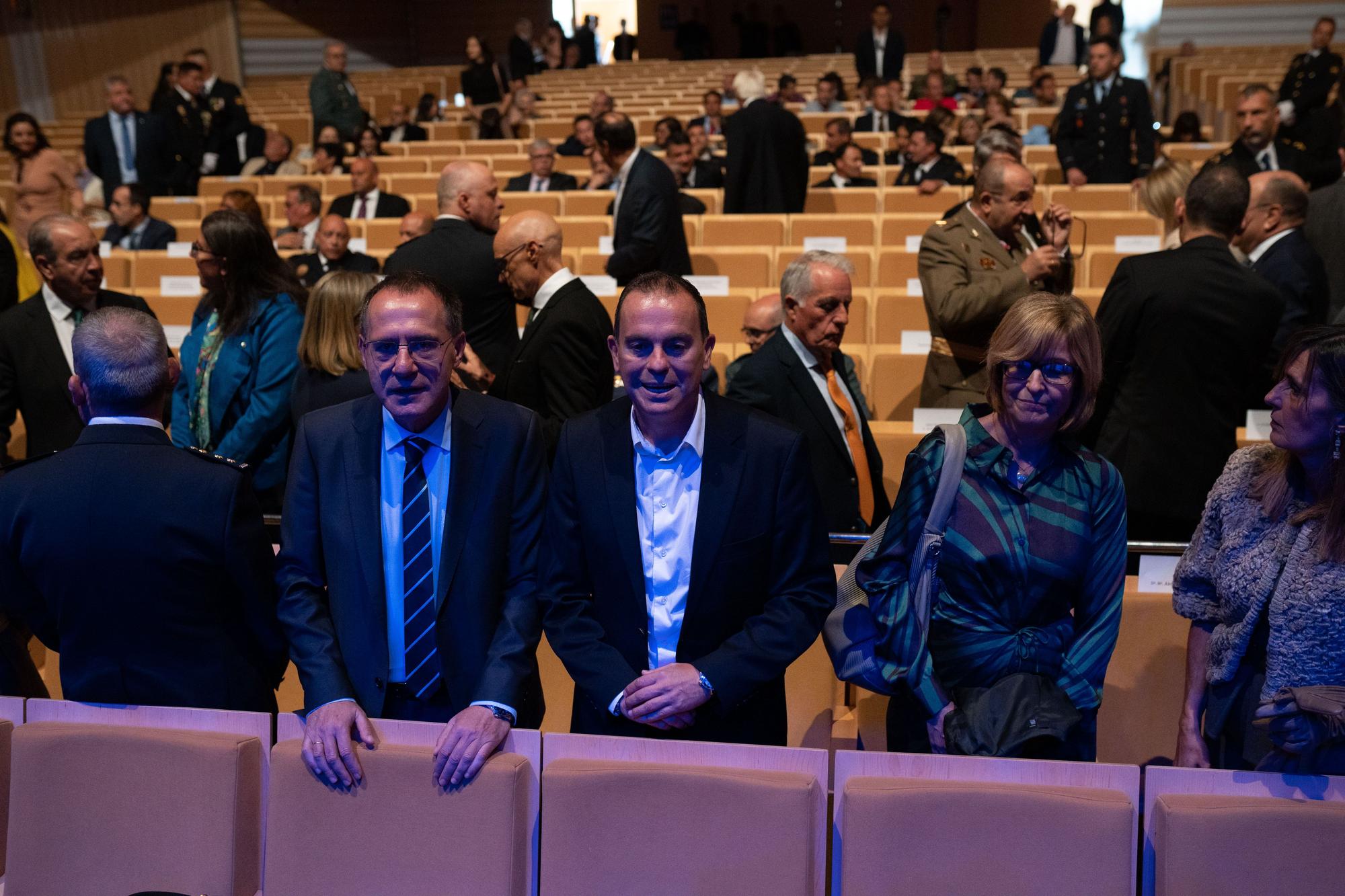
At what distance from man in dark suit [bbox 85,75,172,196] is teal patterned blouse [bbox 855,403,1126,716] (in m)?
8.10

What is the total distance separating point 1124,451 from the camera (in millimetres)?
2762

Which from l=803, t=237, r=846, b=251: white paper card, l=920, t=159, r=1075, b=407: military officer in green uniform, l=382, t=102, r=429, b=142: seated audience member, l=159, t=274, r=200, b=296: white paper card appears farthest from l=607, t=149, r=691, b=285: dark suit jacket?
→ l=382, t=102, r=429, b=142: seated audience member

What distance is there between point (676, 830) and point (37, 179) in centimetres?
622

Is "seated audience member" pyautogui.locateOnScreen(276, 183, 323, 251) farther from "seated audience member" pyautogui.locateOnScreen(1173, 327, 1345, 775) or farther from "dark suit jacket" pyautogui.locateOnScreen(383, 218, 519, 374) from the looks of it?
"seated audience member" pyautogui.locateOnScreen(1173, 327, 1345, 775)

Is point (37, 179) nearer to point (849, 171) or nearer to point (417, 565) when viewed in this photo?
point (849, 171)

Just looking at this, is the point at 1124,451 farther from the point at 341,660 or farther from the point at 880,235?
Answer: the point at 880,235

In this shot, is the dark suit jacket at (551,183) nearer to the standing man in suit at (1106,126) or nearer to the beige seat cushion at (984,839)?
the standing man in suit at (1106,126)

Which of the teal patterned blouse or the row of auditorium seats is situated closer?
the row of auditorium seats

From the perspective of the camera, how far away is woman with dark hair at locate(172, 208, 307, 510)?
291 centimetres

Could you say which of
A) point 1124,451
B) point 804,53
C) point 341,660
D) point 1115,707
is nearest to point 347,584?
point 341,660

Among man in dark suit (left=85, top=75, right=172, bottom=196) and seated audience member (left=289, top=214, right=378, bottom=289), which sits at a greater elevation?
man in dark suit (left=85, top=75, right=172, bottom=196)

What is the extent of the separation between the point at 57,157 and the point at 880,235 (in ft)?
15.0

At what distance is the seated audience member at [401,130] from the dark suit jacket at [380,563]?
9761 mm

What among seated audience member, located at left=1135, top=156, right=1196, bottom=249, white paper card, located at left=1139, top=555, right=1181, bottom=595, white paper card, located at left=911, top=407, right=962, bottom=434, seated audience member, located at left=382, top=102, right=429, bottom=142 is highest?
seated audience member, located at left=382, top=102, right=429, bottom=142
